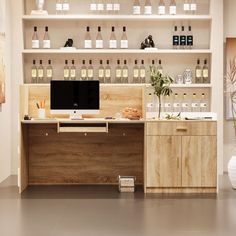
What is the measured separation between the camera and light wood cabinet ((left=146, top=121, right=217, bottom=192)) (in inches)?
276

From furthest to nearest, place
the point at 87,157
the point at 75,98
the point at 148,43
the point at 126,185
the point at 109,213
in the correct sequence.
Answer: the point at 148,43 < the point at 87,157 < the point at 75,98 < the point at 126,185 < the point at 109,213

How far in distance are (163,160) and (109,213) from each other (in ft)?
4.60

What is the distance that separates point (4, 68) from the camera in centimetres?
809

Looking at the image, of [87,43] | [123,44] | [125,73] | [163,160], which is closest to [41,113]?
[163,160]

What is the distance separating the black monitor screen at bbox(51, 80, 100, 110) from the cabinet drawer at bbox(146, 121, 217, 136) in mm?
807

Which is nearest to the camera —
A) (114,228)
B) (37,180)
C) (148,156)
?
(114,228)

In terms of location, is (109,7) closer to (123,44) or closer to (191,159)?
(123,44)

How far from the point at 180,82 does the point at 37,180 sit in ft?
8.62

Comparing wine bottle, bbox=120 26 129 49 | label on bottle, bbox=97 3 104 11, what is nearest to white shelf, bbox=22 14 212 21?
label on bottle, bbox=97 3 104 11

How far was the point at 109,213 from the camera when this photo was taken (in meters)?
5.84

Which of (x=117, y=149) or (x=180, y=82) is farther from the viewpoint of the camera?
(x=180, y=82)

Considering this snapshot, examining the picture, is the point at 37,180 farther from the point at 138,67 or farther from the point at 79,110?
the point at 138,67

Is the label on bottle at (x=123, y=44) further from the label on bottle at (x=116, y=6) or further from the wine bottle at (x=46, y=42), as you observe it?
the wine bottle at (x=46, y=42)

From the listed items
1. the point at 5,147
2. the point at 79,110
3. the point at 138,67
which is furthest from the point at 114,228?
the point at 138,67
